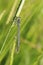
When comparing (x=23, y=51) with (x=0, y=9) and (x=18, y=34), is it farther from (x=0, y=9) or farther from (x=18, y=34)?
(x=0, y=9)

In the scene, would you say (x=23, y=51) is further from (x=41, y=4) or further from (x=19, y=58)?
(x=41, y=4)

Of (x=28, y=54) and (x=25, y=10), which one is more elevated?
(x=25, y=10)

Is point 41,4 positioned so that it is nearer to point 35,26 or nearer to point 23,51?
point 35,26

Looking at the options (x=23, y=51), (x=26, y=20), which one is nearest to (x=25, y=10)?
(x=26, y=20)

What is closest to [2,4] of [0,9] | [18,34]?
[0,9]

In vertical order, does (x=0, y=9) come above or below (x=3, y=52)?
above
